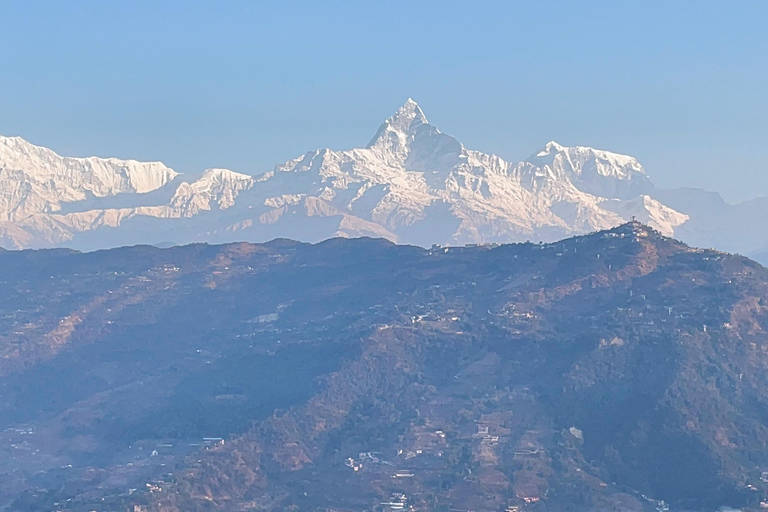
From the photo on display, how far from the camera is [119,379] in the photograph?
19275cm

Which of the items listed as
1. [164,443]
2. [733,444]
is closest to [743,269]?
[733,444]

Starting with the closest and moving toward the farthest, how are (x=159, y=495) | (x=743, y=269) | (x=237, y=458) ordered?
(x=159, y=495) → (x=237, y=458) → (x=743, y=269)

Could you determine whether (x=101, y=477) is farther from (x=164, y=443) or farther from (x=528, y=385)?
(x=528, y=385)

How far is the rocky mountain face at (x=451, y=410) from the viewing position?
445 feet

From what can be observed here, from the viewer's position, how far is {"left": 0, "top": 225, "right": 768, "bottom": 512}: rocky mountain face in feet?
445

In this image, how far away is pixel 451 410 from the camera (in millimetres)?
157125

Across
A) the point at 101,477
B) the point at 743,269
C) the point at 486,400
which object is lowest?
the point at 101,477

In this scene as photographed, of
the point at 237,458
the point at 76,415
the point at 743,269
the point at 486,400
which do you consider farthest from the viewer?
the point at 743,269

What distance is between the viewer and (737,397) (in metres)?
154

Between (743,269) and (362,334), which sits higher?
(743,269)

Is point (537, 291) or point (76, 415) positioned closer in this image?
point (76, 415)

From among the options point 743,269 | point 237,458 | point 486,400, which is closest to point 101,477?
point 237,458

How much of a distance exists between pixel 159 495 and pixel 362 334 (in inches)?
2113

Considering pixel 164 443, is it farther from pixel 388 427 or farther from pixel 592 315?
pixel 592 315
